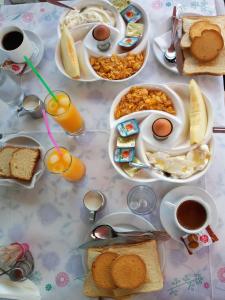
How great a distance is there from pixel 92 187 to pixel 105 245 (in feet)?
0.75

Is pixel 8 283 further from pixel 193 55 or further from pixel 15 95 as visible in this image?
pixel 193 55

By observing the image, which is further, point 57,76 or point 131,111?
point 57,76

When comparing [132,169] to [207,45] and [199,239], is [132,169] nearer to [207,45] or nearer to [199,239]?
[199,239]

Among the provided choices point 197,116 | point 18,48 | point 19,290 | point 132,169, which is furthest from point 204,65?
point 19,290

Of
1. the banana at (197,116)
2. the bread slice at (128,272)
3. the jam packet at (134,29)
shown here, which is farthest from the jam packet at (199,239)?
the jam packet at (134,29)

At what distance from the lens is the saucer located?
1472 millimetres

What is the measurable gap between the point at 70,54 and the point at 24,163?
45 cm

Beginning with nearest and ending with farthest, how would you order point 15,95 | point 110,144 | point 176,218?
point 176,218 < point 110,144 < point 15,95

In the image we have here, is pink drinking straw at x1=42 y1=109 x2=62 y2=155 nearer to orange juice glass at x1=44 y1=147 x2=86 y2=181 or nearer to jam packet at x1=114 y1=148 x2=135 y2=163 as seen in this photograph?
orange juice glass at x1=44 y1=147 x2=86 y2=181

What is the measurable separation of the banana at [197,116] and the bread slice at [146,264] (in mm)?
371

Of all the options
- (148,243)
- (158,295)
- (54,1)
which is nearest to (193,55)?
(54,1)

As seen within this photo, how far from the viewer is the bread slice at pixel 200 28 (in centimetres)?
132

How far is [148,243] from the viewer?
3.74 feet

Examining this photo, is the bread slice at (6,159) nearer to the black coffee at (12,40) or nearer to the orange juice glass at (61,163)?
the orange juice glass at (61,163)
